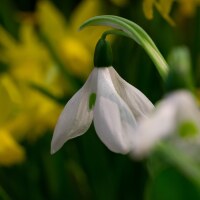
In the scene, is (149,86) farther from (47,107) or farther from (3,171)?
(3,171)

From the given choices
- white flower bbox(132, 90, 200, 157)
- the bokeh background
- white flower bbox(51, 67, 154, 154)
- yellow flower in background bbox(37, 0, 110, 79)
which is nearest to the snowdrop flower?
white flower bbox(51, 67, 154, 154)

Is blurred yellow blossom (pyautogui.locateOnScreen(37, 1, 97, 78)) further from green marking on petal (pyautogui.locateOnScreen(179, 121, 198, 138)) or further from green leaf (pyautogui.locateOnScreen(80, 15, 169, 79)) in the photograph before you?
green marking on petal (pyautogui.locateOnScreen(179, 121, 198, 138))

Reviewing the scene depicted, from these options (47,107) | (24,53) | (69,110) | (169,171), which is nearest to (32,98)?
(47,107)

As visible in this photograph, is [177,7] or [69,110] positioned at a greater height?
[69,110]

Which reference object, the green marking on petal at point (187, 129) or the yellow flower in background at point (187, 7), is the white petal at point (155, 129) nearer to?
the green marking on petal at point (187, 129)

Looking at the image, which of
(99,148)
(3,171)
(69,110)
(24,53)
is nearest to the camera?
(69,110)

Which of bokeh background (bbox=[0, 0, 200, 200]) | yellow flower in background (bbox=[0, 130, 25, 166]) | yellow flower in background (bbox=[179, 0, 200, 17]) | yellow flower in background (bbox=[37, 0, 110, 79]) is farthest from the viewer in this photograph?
yellow flower in background (bbox=[37, 0, 110, 79])

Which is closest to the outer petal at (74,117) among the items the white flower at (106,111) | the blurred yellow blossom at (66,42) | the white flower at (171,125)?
the white flower at (106,111)
